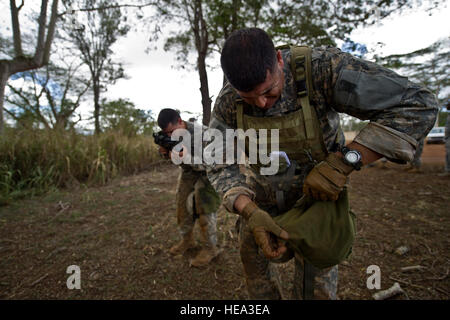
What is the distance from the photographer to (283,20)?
4.84 meters

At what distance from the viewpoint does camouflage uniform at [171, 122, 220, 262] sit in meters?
2.23

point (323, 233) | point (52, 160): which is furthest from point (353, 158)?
point (52, 160)

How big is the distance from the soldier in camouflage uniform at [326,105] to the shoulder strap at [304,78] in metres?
0.03

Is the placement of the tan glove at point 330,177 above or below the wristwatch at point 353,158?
below

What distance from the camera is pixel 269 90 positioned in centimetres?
101

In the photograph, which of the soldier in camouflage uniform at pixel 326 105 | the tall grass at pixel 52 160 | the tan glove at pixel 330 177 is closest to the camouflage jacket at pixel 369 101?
the soldier in camouflage uniform at pixel 326 105

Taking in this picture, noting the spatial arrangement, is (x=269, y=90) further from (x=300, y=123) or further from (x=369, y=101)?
(x=369, y=101)

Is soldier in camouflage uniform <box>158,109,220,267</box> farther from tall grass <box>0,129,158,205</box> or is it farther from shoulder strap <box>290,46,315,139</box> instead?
tall grass <box>0,129,158,205</box>

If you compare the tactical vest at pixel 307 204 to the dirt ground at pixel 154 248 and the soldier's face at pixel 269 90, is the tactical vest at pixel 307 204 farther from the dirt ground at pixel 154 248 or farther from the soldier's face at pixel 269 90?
the dirt ground at pixel 154 248

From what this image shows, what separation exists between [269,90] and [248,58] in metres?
0.18

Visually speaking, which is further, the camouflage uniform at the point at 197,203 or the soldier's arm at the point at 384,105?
the camouflage uniform at the point at 197,203

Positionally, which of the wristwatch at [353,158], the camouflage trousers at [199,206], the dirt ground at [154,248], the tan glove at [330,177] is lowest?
the dirt ground at [154,248]

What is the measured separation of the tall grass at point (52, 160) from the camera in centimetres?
395

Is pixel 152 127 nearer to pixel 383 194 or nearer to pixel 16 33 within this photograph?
pixel 16 33
